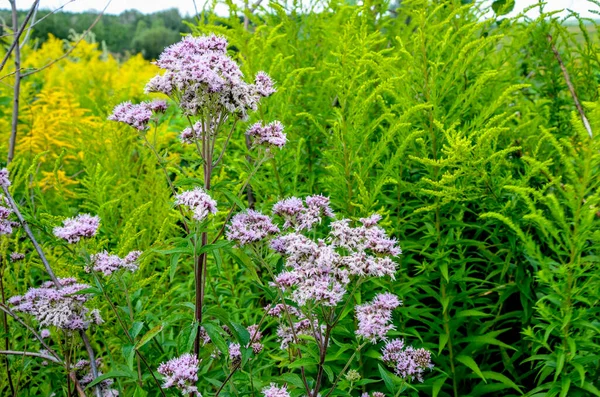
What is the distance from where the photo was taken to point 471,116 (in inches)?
102

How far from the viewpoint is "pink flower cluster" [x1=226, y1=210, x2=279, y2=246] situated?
5.48 feet

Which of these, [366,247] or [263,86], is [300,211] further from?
[263,86]

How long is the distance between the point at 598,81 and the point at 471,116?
0.70 meters

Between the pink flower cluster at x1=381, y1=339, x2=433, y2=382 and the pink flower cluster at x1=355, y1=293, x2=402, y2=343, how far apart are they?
0.43ft

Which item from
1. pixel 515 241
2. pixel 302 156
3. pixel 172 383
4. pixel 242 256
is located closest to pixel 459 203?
pixel 515 241

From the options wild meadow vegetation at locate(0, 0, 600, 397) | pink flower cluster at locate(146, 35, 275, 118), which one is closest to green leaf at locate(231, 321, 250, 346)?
wild meadow vegetation at locate(0, 0, 600, 397)

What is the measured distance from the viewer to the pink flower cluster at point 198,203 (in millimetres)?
1550

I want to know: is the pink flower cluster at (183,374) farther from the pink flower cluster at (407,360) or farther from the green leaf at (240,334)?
the pink flower cluster at (407,360)

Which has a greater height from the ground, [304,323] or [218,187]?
[218,187]

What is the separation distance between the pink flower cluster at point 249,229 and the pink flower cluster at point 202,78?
1.10 feet

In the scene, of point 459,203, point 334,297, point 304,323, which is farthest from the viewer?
point 459,203

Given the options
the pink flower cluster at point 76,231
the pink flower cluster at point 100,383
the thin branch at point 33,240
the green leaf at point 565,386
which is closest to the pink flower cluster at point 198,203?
the pink flower cluster at point 76,231

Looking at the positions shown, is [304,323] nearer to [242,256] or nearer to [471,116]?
[242,256]

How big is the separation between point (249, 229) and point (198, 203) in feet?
0.68
